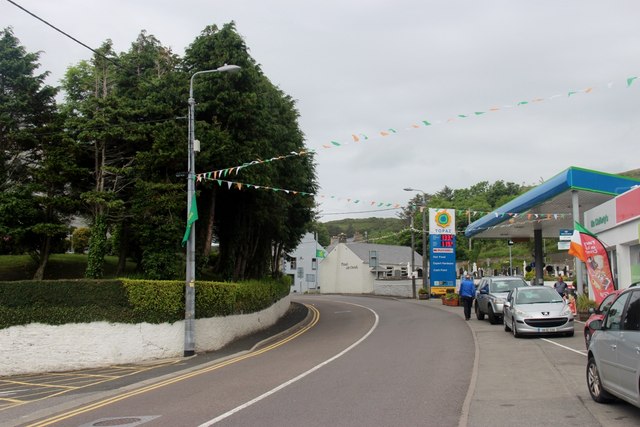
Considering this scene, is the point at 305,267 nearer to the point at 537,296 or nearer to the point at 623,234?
the point at 623,234

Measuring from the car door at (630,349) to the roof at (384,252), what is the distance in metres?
60.7

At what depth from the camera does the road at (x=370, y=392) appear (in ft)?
26.2

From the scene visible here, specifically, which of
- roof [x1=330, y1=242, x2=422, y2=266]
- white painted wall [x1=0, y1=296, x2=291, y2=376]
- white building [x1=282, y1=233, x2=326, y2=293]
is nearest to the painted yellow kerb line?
white painted wall [x1=0, y1=296, x2=291, y2=376]

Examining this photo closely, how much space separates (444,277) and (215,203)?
19.9 m

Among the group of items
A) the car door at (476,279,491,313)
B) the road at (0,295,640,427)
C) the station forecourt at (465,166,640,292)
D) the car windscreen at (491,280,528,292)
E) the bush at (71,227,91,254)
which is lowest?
the road at (0,295,640,427)

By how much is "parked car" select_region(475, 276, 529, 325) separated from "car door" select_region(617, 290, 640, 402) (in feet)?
48.7

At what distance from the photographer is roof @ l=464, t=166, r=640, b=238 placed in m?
23.1

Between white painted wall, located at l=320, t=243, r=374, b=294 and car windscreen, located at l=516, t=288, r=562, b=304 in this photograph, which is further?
white painted wall, located at l=320, t=243, r=374, b=294

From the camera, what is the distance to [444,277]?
130 ft

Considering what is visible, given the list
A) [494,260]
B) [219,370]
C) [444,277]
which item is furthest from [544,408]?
[494,260]

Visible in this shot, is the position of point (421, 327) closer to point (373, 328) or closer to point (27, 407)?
point (373, 328)

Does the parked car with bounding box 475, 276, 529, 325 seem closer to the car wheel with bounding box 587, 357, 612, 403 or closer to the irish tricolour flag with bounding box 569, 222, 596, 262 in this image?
the irish tricolour flag with bounding box 569, 222, 596, 262

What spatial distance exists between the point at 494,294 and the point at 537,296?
4661 mm

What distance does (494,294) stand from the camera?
2283 centimetres
